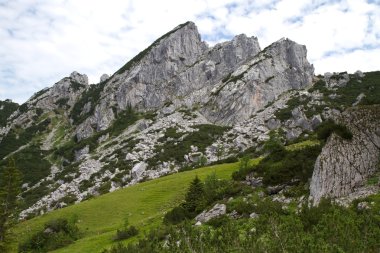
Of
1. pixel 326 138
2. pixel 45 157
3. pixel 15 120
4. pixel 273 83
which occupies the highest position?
pixel 15 120

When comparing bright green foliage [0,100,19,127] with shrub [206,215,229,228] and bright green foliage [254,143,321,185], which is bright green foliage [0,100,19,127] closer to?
bright green foliage [254,143,321,185]

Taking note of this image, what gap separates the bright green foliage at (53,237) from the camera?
1617 inches

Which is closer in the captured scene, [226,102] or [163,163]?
[163,163]

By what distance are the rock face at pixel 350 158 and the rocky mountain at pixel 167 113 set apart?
4843cm

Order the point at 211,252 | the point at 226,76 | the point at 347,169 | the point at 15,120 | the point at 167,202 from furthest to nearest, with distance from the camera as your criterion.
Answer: the point at 15,120 → the point at 226,76 → the point at 167,202 → the point at 347,169 → the point at 211,252

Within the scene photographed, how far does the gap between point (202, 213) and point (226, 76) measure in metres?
129

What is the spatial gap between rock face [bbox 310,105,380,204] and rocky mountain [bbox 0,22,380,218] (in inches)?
1907

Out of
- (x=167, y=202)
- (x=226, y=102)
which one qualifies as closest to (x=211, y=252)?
(x=167, y=202)

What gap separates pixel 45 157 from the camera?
135 metres

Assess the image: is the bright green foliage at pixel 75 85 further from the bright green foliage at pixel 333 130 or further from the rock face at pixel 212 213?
the bright green foliage at pixel 333 130

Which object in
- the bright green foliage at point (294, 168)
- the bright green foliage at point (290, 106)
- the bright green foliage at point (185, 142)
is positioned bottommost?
the bright green foliage at point (294, 168)

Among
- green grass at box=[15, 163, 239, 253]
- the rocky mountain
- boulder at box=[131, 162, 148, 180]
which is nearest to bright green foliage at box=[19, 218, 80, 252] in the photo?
green grass at box=[15, 163, 239, 253]

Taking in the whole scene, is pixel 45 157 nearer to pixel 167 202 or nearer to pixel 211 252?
pixel 167 202

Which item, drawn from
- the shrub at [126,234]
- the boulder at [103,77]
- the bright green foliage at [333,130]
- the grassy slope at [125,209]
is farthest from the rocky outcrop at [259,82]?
the bright green foliage at [333,130]
